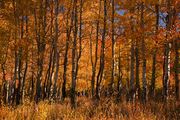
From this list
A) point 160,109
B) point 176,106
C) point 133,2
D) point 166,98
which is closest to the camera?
point 160,109

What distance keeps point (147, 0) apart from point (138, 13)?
2.22 metres

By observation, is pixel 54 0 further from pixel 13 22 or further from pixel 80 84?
pixel 80 84

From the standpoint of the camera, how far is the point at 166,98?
12977 millimetres

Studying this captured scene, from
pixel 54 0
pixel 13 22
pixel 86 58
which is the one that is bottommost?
pixel 86 58

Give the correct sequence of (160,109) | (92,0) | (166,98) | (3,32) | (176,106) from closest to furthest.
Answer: (160,109) → (176,106) → (166,98) → (3,32) → (92,0)

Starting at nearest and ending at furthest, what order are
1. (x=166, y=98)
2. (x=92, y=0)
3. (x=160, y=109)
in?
(x=160, y=109) → (x=166, y=98) → (x=92, y=0)

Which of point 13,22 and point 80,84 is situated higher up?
point 13,22

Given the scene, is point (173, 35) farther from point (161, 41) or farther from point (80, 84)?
point (80, 84)

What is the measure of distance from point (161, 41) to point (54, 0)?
327 inches

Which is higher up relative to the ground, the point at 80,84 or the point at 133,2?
the point at 133,2

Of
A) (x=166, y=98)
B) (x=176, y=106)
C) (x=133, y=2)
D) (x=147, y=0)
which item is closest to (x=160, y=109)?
(x=176, y=106)

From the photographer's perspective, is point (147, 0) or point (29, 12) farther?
point (29, 12)

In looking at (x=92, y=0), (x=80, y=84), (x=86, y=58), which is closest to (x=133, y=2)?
(x=92, y=0)

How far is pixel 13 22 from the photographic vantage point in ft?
64.6
